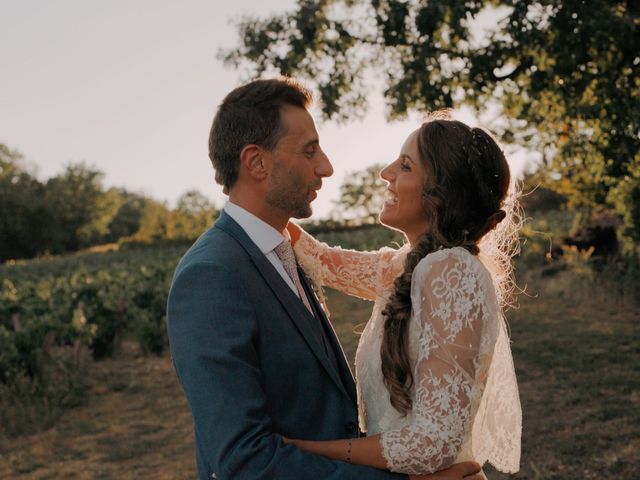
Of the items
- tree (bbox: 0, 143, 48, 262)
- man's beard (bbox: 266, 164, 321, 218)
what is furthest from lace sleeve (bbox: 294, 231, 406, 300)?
tree (bbox: 0, 143, 48, 262)

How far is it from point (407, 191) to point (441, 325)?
63cm

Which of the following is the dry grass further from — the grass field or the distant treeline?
the distant treeline

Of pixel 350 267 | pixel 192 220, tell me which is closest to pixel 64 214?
pixel 192 220

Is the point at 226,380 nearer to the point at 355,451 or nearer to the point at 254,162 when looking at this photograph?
the point at 355,451

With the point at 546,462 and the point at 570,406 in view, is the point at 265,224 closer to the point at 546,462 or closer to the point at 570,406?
the point at 546,462

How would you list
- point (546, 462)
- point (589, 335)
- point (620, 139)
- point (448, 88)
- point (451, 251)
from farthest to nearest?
1. point (589, 335)
2. point (448, 88)
3. point (620, 139)
4. point (546, 462)
5. point (451, 251)

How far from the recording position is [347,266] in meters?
3.74

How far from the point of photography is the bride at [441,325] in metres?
2.46

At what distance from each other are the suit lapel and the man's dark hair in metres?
0.30

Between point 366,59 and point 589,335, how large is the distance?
617cm

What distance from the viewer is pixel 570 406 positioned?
9.07m

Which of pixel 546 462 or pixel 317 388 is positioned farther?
pixel 546 462

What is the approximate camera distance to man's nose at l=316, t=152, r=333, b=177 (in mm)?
2824

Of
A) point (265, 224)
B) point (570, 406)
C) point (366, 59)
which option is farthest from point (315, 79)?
point (265, 224)
